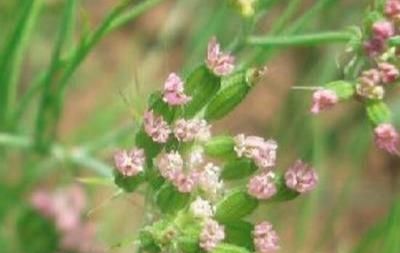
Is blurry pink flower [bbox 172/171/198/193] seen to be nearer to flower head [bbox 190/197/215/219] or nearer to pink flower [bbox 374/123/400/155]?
flower head [bbox 190/197/215/219]

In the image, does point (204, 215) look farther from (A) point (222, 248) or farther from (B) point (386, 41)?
(B) point (386, 41)

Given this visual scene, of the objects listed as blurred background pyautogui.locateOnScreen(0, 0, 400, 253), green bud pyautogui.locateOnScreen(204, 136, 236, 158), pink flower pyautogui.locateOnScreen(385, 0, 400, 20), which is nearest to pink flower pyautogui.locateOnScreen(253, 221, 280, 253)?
green bud pyautogui.locateOnScreen(204, 136, 236, 158)

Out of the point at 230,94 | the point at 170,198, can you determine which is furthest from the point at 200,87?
the point at 170,198

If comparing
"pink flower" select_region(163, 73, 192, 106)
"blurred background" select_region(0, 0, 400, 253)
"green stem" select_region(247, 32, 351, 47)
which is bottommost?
"pink flower" select_region(163, 73, 192, 106)

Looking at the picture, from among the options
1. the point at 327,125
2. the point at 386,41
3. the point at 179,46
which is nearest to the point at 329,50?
the point at 327,125

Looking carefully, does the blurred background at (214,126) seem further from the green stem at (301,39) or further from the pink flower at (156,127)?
the pink flower at (156,127)

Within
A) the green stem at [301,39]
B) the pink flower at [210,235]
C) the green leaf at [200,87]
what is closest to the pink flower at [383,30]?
the green stem at [301,39]
